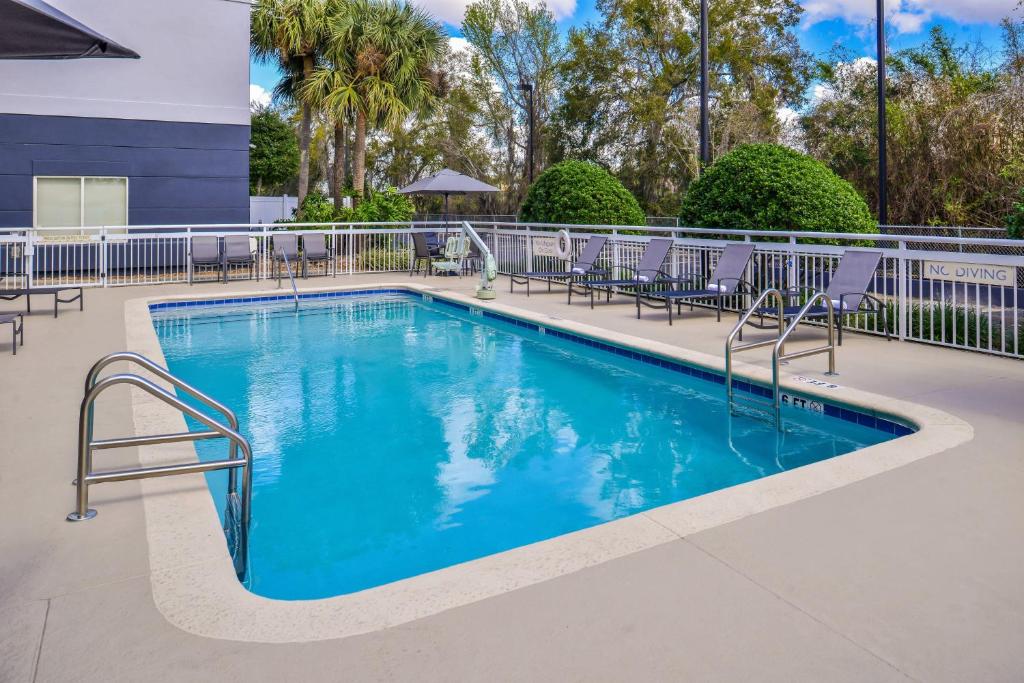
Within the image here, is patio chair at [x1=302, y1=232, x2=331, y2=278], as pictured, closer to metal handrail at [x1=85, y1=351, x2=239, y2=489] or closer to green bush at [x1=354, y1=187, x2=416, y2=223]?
green bush at [x1=354, y1=187, x2=416, y2=223]

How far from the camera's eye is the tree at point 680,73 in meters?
27.3

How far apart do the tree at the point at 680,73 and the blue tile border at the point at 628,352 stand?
17028 millimetres

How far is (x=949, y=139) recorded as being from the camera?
15.8 m

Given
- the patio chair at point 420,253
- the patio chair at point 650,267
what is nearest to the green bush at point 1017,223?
the patio chair at point 650,267

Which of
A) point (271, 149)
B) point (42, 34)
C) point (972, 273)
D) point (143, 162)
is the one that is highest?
point (271, 149)

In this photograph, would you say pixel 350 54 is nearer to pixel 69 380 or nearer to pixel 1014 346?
pixel 69 380

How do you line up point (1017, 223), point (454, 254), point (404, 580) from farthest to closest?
point (454, 254), point (1017, 223), point (404, 580)

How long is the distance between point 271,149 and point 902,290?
115ft

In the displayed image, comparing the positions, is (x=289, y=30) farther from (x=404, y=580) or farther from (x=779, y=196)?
(x=404, y=580)

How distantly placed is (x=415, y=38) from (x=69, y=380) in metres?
16.1

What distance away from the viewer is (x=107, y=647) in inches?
83.7

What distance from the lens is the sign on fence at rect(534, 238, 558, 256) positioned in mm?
11352

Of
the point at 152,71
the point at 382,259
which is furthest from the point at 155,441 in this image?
the point at 152,71

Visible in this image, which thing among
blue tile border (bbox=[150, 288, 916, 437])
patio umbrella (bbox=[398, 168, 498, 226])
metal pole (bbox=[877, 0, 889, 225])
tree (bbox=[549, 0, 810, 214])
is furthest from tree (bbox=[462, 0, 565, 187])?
blue tile border (bbox=[150, 288, 916, 437])
